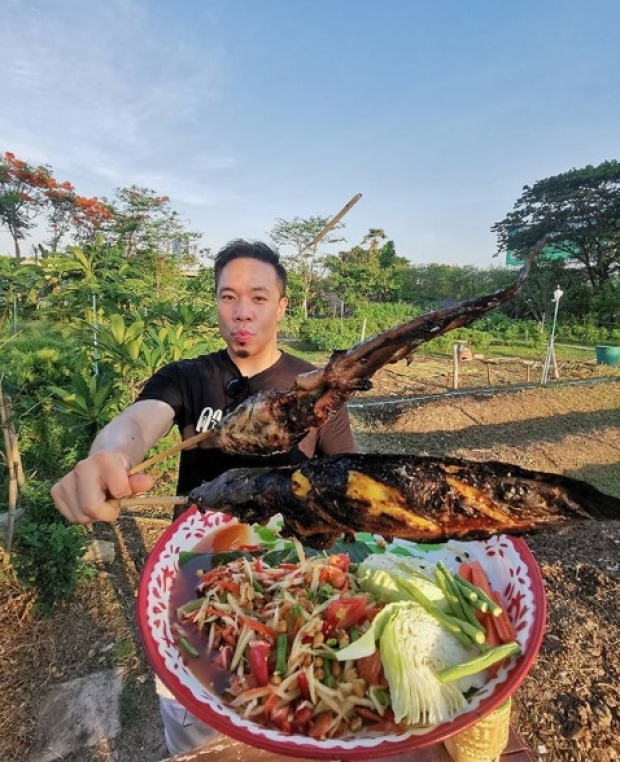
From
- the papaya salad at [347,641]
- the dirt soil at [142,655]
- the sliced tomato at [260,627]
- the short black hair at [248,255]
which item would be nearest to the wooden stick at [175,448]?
the papaya salad at [347,641]

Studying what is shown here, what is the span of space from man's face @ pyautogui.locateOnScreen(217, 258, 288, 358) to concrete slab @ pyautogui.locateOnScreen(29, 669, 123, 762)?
2908mm

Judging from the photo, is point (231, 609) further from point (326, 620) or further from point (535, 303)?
point (535, 303)

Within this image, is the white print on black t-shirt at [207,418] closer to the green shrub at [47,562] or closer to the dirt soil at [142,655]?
the dirt soil at [142,655]

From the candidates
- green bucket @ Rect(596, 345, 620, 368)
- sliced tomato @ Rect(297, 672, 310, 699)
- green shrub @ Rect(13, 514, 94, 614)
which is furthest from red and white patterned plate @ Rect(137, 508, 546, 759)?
green bucket @ Rect(596, 345, 620, 368)

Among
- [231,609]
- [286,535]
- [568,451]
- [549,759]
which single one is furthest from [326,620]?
[568,451]

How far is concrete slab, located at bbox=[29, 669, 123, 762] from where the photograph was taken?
123 inches

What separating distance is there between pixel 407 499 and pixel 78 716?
11.7 feet

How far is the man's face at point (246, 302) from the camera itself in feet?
8.25

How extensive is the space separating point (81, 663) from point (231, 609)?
2.87m

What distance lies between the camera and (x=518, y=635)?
1.43 meters

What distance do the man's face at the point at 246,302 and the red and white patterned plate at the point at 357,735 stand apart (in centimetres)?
98

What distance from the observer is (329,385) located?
1.31 m

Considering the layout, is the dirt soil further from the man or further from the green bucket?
the green bucket

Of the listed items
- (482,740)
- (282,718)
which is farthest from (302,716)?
(482,740)
